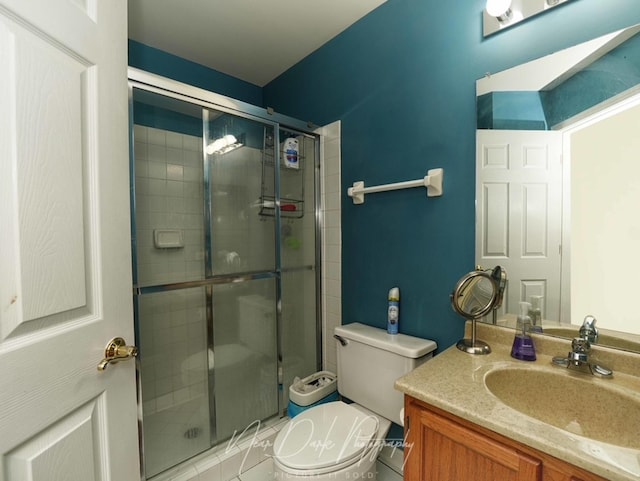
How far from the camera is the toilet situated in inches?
42.1

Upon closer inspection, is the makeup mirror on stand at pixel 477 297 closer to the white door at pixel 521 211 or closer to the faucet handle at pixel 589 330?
the white door at pixel 521 211

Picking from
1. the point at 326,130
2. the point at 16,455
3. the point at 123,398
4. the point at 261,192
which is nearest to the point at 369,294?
the point at 261,192

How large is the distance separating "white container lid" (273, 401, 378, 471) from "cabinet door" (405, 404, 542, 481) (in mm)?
272

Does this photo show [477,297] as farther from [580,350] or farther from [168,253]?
[168,253]

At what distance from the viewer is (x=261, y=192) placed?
69.7 inches

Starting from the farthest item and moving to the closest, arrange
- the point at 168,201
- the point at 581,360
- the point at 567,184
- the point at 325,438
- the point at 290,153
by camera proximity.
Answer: the point at 290,153
the point at 168,201
the point at 325,438
the point at 567,184
the point at 581,360

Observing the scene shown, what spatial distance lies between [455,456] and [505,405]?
0.19m

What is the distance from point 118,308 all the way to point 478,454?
1.03 meters

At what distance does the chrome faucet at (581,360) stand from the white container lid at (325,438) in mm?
742

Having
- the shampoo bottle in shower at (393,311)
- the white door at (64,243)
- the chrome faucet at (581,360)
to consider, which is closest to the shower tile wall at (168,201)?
the white door at (64,243)

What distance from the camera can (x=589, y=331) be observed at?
95 cm

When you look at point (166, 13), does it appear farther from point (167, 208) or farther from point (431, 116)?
point (431, 116)

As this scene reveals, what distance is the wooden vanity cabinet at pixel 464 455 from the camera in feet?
2.15

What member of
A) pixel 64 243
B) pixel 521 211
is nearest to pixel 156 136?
pixel 64 243
